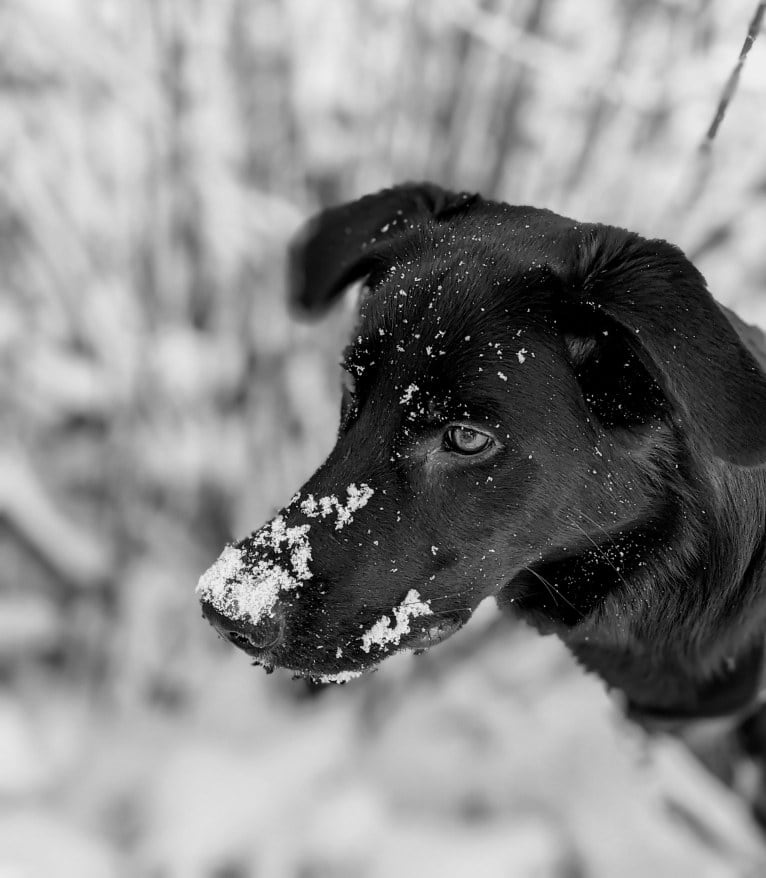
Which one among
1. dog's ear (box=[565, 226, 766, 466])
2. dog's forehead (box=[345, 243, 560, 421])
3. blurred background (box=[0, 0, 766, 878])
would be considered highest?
dog's ear (box=[565, 226, 766, 466])

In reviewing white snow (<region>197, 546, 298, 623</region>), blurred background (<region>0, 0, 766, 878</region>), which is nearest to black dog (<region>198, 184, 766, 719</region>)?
A: white snow (<region>197, 546, 298, 623</region>)

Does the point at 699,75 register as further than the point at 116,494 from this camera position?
No

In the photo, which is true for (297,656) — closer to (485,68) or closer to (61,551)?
(485,68)

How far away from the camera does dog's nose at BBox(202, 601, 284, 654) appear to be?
1.12 metres

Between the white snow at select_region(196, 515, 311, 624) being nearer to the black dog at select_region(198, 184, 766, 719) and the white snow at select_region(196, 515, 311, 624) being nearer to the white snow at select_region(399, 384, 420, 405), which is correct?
the black dog at select_region(198, 184, 766, 719)

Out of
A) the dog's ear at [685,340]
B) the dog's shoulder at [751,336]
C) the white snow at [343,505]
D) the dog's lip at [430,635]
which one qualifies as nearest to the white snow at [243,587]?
the white snow at [343,505]

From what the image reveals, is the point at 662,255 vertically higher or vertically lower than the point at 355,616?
higher

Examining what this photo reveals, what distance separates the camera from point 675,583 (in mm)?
1312

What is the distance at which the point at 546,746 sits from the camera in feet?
9.45

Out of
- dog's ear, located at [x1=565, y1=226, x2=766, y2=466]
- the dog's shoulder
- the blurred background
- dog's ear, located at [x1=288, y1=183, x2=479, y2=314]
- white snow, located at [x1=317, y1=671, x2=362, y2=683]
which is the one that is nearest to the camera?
dog's ear, located at [x1=565, y1=226, x2=766, y2=466]

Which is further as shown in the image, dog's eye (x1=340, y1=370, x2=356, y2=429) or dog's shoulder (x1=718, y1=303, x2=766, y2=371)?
dog's eye (x1=340, y1=370, x2=356, y2=429)

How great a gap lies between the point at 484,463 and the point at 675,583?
1.47 ft

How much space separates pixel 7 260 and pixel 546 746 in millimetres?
2870

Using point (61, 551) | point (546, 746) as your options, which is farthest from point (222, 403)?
point (546, 746)
